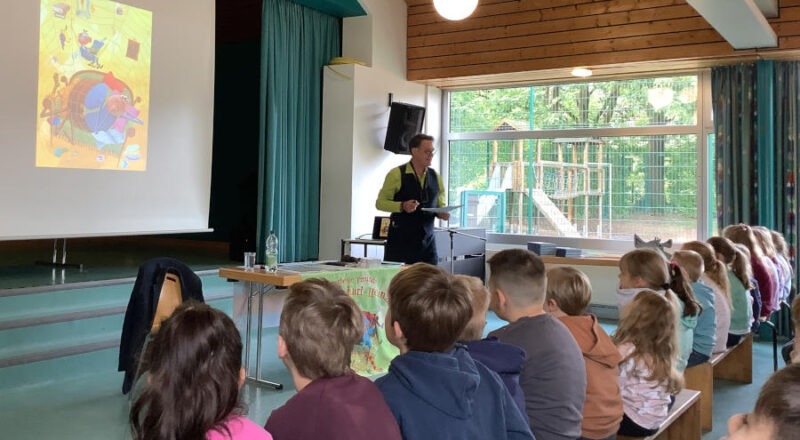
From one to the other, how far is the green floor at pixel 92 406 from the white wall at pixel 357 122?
285 cm

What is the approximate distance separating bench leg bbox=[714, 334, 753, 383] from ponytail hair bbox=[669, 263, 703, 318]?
177 centimetres

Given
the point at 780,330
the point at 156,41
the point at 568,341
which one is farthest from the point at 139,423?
the point at 780,330

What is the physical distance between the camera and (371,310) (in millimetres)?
4539

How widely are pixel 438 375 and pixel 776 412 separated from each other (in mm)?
745

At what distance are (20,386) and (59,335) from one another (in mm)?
475

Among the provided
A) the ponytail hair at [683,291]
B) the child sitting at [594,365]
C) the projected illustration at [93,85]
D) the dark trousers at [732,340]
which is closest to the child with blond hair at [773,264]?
the dark trousers at [732,340]

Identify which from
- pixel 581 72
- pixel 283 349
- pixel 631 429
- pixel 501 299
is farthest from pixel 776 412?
pixel 581 72

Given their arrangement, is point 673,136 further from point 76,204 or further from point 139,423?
point 139,423

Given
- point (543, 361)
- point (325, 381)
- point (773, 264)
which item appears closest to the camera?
point (325, 381)

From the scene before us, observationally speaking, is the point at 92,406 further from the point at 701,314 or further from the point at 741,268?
the point at 741,268

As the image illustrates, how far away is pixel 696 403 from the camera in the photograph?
10.4ft

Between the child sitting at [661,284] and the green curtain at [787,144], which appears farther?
the green curtain at [787,144]

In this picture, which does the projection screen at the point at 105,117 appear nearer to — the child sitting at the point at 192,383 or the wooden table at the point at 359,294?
the wooden table at the point at 359,294

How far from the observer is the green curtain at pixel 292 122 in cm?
689
